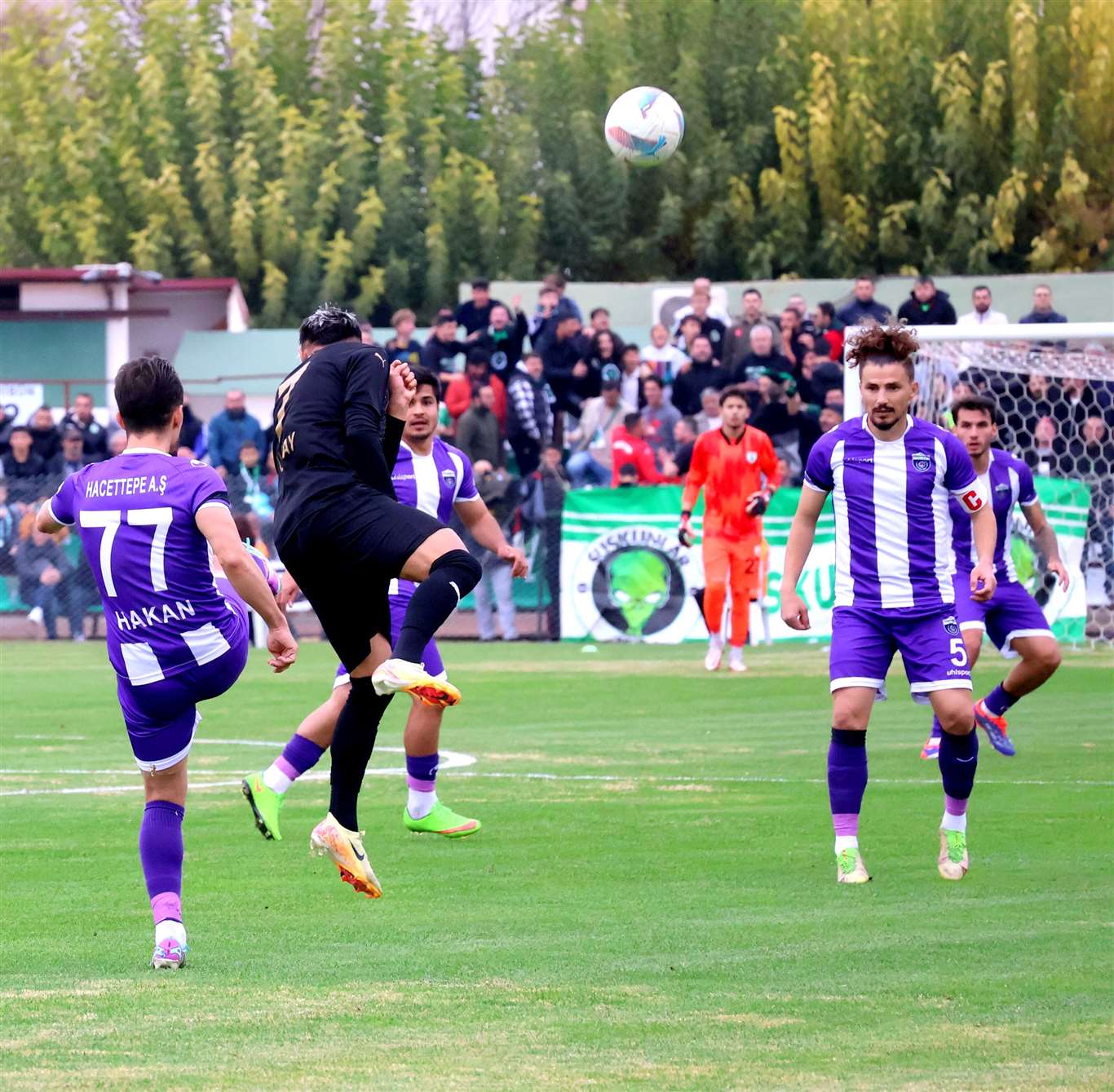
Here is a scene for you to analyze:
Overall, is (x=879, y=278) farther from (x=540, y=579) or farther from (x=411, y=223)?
(x=411, y=223)

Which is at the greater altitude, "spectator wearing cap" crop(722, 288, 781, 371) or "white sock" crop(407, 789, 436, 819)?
"spectator wearing cap" crop(722, 288, 781, 371)

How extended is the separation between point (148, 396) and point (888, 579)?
126 inches

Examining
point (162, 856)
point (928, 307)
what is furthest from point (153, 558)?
point (928, 307)

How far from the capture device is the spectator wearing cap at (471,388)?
2247cm

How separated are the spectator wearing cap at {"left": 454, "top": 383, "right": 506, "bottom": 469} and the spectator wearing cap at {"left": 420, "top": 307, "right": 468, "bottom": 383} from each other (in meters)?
0.87

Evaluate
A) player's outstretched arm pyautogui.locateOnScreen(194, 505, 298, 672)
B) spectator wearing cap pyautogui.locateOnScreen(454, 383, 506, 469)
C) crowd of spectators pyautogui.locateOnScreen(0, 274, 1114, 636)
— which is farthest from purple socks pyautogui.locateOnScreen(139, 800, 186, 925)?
spectator wearing cap pyautogui.locateOnScreen(454, 383, 506, 469)

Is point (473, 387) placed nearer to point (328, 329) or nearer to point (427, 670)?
point (427, 670)

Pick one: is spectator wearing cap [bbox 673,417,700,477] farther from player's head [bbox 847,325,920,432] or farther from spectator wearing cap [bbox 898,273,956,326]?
player's head [bbox 847,325,920,432]

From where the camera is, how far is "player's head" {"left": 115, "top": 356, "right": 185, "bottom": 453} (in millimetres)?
6180

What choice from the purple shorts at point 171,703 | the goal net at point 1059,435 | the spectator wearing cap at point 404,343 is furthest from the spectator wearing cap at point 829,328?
the purple shorts at point 171,703

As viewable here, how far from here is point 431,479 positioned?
380 inches

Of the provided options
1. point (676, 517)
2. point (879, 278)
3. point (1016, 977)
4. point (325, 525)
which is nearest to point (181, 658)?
point (325, 525)

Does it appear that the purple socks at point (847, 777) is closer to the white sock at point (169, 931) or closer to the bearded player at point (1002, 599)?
the white sock at point (169, 931)

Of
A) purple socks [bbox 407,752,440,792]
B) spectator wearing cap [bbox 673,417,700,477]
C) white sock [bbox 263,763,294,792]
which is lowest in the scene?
purple socks [bbox 407,752,440,792]
